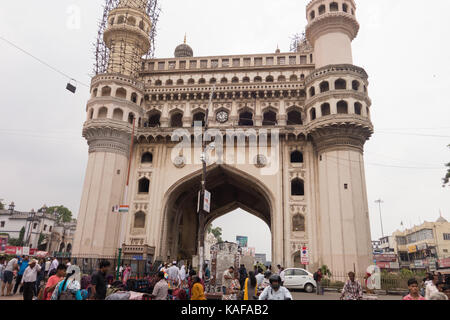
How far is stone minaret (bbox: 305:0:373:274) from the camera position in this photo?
925 inches

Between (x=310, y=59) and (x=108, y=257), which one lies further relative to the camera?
(x=310, y=59)

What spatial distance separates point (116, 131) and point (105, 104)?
8.99 ft

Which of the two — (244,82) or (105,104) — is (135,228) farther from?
(244,82)

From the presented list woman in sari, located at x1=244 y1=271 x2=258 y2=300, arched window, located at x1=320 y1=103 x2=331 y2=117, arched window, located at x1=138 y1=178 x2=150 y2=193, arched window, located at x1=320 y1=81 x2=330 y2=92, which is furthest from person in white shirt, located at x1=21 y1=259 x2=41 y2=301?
arched window, located at x1=320 y1=81 x2=330 y2=92

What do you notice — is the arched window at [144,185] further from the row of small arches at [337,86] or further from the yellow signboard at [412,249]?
the yellow signboard at [412,249]

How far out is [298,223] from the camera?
26219 millimetres

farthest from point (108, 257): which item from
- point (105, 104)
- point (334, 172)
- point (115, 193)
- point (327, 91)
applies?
point (327, 91)

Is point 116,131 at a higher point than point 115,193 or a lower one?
higher

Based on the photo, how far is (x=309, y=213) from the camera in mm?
26141

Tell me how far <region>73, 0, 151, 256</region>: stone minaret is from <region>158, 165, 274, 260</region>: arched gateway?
4.32m

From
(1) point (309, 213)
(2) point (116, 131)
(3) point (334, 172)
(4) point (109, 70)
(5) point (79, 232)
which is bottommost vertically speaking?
(5) point (79, 232)

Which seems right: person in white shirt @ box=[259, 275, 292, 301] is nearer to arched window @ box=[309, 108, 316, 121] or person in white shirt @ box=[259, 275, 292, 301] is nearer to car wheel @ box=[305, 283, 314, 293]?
car wheel @ box=[305, 283, 314, 293]

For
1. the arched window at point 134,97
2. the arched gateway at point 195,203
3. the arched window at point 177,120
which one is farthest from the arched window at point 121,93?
the arched gateway at point 195,203
